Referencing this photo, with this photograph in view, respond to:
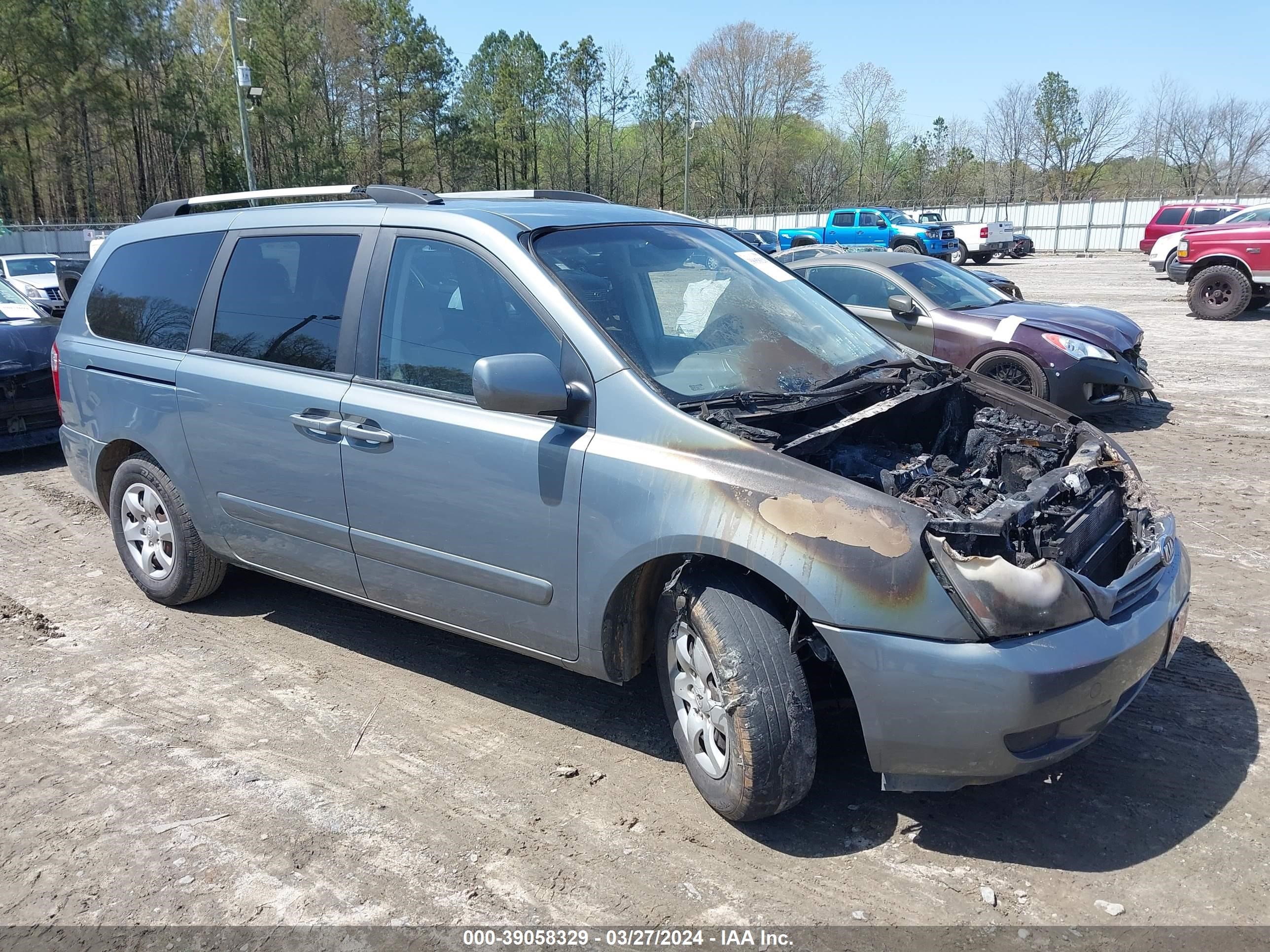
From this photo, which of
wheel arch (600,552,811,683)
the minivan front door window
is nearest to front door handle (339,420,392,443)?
the minivan front door window

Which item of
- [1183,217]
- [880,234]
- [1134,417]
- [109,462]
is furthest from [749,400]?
[880,234]

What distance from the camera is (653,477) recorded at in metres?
3.03

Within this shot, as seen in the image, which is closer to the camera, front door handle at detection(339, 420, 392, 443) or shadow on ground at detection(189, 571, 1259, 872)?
shadow on ground at detection(189, 571, 1259, 872)

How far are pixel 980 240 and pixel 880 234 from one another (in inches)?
141

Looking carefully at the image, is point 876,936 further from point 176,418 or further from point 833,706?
point 176,418

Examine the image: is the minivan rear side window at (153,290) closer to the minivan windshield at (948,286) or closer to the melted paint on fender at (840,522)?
the melted paint on fender at (840,522)

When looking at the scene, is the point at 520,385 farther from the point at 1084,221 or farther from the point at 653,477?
the point at 1084,221

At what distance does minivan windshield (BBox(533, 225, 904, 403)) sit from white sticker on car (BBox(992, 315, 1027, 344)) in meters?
4.65

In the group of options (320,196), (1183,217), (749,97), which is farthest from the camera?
(749,97)

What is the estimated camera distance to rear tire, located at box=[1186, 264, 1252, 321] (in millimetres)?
15109

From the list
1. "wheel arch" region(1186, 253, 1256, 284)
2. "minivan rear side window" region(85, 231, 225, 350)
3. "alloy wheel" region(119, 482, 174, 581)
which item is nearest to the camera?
"minivan rear side window" region(85, 231, 225, 350)

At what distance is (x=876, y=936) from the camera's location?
8.46ft

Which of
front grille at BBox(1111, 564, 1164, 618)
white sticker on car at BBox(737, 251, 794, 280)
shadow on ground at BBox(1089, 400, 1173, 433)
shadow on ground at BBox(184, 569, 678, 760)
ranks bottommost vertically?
shadow on ground at BBox(184, 569, 678, 760)

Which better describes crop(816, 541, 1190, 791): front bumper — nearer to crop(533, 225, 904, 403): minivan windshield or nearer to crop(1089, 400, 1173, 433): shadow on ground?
crop(533, 225, 904, 403): minivan windshield
